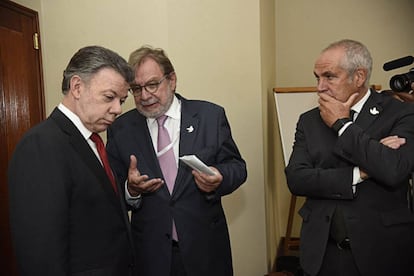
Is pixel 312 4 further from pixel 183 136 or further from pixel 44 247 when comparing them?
Answer: pixel 44 247

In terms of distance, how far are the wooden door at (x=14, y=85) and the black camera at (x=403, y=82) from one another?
81.9 inches

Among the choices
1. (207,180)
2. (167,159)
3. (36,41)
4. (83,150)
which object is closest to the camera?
(83,150)

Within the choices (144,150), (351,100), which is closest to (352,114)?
(351,100)

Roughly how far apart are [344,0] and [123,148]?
8.59ft

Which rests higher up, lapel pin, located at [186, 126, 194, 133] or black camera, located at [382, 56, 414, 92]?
black camera, located at [382, 56, 414, 92]

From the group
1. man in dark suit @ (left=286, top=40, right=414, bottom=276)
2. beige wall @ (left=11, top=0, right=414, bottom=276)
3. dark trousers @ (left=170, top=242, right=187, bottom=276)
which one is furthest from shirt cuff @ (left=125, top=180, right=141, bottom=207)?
beige wall @ (left=11, top=0, right=414, bottom=276)

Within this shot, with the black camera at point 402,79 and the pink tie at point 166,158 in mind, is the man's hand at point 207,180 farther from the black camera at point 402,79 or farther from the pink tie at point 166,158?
the black camera at point 402,79

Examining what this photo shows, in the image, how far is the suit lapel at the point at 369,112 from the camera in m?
1.71

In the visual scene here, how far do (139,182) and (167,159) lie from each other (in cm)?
22

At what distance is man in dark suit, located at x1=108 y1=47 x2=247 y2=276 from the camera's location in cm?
179

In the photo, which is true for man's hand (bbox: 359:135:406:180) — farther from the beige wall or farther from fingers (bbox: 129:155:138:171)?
the beige wall

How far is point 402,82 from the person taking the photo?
1.93 m

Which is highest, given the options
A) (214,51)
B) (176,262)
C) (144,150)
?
(214,51)

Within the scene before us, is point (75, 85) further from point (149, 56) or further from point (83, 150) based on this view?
point (149, 56)
